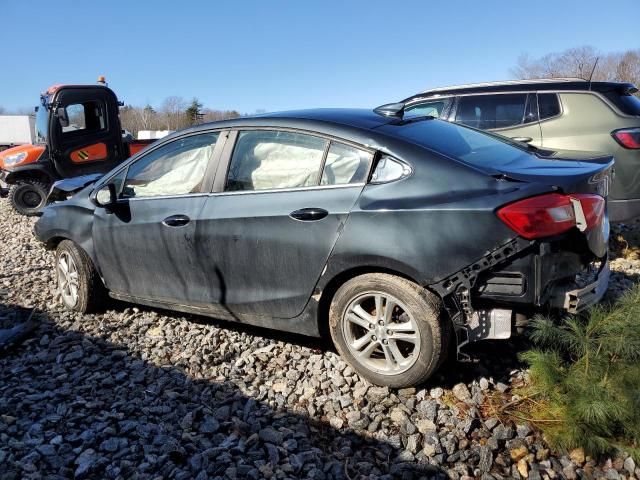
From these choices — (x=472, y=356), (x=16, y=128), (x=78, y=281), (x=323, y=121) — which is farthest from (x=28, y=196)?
(x=16, y=128)

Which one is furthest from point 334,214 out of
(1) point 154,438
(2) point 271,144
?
(1) point 154,438

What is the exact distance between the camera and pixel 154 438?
2.79 metres

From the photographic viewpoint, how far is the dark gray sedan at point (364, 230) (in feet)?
8.93

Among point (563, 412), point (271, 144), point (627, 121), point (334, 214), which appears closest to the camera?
point (563, 412)

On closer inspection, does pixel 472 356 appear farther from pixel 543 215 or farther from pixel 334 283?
pixel 543 215

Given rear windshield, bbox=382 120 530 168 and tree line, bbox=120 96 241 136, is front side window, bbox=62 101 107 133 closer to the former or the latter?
rear windshield, bbox=382 120 530 168

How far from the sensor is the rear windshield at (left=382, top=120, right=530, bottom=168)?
3057mm

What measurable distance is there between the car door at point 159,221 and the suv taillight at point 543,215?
2.10 metres

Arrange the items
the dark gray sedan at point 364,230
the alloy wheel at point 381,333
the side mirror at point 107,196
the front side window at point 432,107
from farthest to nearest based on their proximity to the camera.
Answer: the front side window at point 432,107 → the side mirror at point 107,196 → the alloy wheel at point 381,333 → the dark gray sedan at point 364,230

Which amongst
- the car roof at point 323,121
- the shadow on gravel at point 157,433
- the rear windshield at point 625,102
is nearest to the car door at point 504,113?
the rear windshield at point 625,102

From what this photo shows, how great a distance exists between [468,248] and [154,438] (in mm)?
1967

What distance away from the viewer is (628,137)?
5.29 meters

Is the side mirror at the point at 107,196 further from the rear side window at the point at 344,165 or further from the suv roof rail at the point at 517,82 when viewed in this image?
the suv roof rail at the point at 517,82

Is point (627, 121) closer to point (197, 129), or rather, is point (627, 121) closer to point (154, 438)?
point (197, 129)
